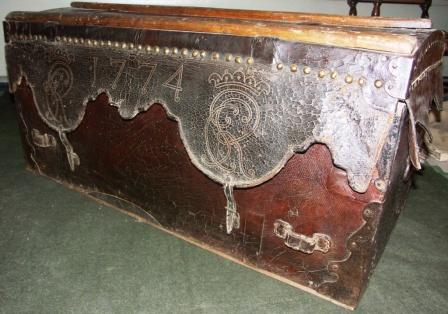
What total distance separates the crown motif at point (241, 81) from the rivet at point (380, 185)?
314 millimetres

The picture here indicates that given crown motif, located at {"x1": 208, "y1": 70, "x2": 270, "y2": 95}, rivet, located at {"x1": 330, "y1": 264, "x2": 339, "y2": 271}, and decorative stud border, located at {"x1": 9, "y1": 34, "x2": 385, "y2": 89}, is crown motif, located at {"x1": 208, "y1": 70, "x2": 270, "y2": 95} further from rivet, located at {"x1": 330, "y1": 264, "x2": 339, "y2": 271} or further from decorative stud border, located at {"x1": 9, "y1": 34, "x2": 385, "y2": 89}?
rivet, located at {"x1": 330, "y1": 264, "x2": 339, "y2": 271}

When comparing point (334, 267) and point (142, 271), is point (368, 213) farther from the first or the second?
point (142, 271)

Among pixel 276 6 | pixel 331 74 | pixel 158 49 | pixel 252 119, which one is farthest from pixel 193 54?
pixel 276 6

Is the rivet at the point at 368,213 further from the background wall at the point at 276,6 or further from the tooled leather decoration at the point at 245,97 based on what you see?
the background wall at the point at 276,6

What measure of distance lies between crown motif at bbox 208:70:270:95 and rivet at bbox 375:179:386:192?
31 centimetres

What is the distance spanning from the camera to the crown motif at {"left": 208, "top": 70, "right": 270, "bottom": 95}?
0.83 meters

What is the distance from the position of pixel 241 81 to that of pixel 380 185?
1.29 ft

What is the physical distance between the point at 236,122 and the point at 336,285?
49cm

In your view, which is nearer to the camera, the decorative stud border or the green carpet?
the decorative stud border

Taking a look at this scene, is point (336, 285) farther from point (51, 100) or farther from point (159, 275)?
point (51, 100)

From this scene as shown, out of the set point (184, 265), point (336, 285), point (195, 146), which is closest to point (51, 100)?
point (195, 146)

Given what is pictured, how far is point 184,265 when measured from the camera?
1.06m

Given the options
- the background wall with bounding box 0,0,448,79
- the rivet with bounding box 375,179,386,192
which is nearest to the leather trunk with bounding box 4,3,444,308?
the rivet with bounding box 375,179,386,192

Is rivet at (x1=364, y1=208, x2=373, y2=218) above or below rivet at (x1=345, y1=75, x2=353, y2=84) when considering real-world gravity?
below
